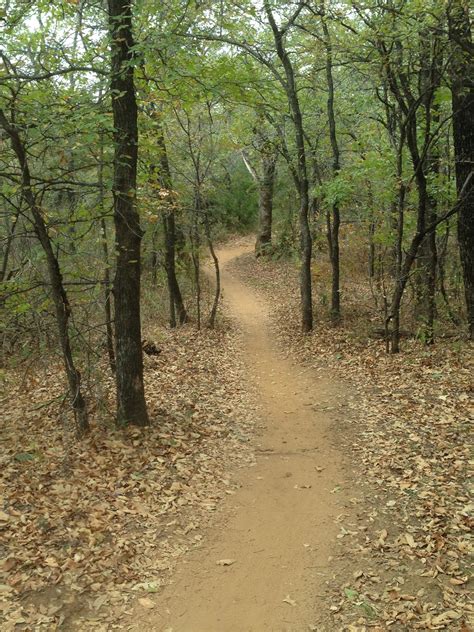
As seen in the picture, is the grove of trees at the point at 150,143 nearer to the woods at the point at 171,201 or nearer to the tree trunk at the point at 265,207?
the woods at the point at 171,201

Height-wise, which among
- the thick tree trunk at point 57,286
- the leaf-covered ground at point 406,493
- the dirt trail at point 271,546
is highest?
the thick tree trunk at point 57,286

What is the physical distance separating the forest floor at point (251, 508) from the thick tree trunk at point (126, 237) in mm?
572

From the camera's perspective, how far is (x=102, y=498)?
620 centimetres

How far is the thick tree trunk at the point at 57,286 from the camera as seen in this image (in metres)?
6.32

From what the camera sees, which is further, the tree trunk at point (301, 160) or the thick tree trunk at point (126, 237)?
the tree trunk at point (301, 160)

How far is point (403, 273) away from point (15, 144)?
797 cm

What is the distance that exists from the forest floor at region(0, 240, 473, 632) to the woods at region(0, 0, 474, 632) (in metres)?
0.11

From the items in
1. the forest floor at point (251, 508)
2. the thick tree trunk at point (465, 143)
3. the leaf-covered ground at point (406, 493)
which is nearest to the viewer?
the leaf-covered ground at point (406, 493)

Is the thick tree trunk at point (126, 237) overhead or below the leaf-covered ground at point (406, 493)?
overhead

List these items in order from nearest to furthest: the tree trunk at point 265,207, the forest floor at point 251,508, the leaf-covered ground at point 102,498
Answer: the forest floor at point 251,508, the leaf-covered ground at point 102,498, the tree trunk at point 265,207

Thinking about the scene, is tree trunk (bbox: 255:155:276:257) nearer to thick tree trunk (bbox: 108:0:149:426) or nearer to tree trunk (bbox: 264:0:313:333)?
tree trunk (bbox: 264:0:313:333)

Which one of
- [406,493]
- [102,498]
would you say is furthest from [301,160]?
[102,498]

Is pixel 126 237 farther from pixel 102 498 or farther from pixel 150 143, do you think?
pixel 102 498

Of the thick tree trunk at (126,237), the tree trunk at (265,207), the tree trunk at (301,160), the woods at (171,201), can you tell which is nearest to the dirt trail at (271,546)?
the woods at (171,201)
